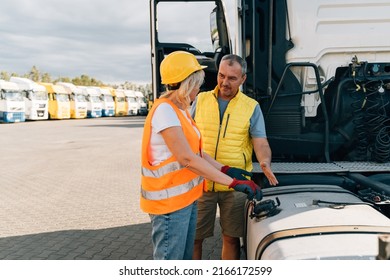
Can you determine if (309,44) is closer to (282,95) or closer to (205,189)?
(282,95)

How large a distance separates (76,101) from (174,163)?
3423 centimetres

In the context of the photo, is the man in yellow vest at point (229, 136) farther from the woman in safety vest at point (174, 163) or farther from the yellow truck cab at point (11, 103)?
the yellow truck cab at point (11, 103)

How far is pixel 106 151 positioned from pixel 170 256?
1056cm

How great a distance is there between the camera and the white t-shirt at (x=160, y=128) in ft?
7.14

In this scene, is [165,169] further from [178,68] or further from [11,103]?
[11,103]

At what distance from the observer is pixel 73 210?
5.93m

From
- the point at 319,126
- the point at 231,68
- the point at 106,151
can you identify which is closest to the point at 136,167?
the point at 106,151

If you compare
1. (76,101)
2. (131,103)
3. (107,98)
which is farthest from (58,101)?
(131,103)

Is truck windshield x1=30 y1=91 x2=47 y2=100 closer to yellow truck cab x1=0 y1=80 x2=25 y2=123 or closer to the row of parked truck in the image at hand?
the row of parked truck

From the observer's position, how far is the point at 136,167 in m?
9.68

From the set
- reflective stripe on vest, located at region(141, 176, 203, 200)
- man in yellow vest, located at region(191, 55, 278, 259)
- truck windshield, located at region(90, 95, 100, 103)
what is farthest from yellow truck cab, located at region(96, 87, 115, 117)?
reflective stripe on vest, located at region(141, 176, 203, 200)

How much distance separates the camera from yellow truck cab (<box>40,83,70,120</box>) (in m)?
32.3

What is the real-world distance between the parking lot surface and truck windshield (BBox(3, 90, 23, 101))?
1725 centimetres

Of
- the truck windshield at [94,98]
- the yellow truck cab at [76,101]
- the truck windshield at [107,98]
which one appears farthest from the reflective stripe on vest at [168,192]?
the truck windshield at [107,98]
